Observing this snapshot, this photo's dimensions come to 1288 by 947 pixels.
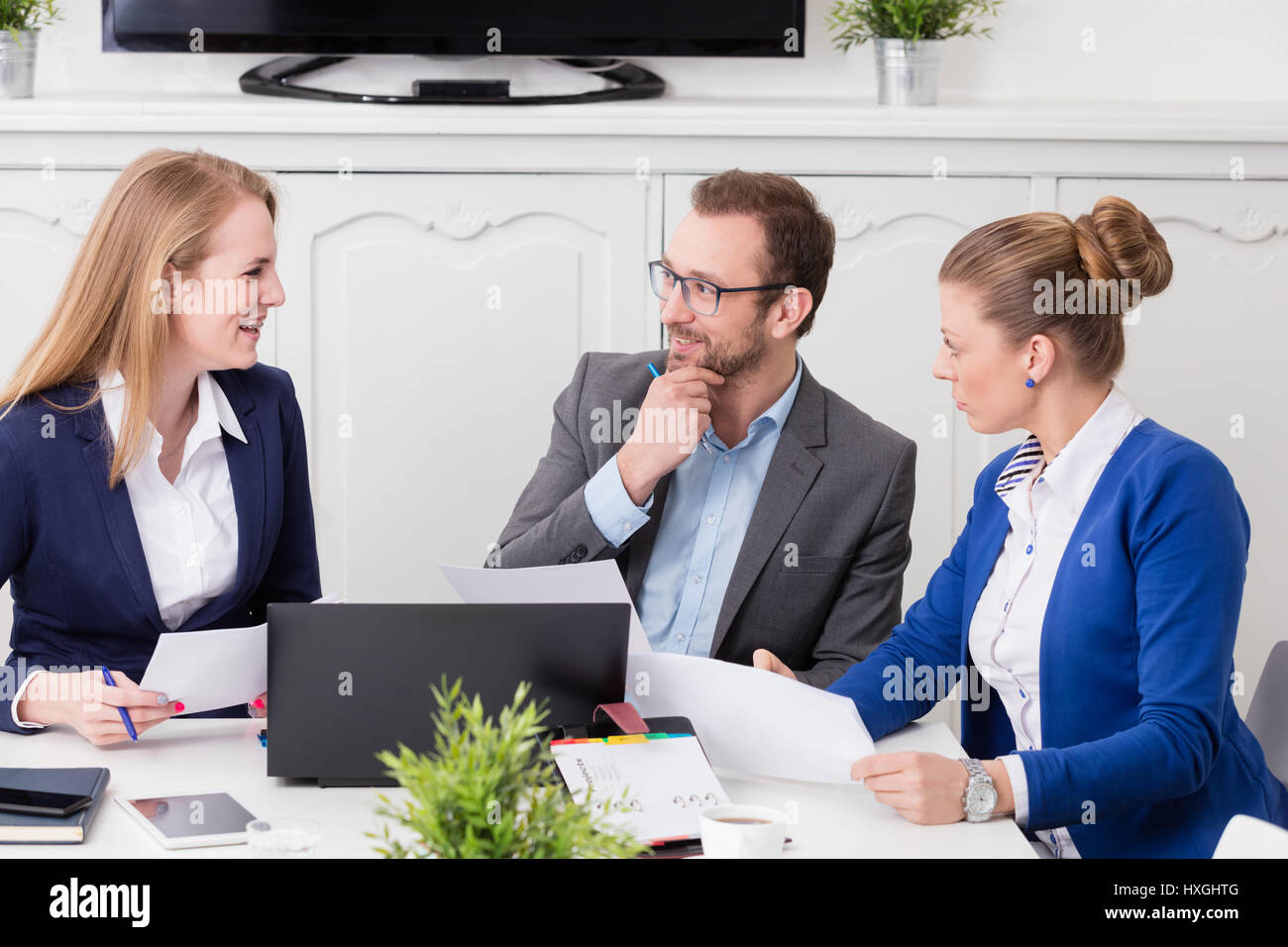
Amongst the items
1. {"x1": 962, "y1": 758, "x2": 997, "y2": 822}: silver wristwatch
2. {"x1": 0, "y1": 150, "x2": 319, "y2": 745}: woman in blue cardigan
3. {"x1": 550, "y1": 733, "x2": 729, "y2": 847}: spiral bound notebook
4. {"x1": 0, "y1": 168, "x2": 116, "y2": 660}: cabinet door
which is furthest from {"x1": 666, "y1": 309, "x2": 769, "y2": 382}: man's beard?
{"x1": 0, "y1": 168, "x2": 116, "y2": 660}: cabinet door

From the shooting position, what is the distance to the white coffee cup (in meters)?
1.12

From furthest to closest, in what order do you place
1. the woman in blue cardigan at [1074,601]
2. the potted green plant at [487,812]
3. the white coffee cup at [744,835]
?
the woman in blue cardigan at [1074,601], the white coffee cup at [744,835], the potted green plant at [487,812]

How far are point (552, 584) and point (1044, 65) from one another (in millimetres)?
2150

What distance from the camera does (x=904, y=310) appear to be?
2.79m

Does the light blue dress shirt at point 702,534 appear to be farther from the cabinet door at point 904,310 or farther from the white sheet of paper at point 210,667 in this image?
the cabinet door at point 904,310

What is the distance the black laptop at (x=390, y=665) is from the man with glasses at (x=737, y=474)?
1.75 feet

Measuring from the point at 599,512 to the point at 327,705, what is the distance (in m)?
0.63

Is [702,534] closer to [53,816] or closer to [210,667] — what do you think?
[210,667]

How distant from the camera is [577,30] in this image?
9.23ft

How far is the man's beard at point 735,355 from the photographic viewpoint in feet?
6.50

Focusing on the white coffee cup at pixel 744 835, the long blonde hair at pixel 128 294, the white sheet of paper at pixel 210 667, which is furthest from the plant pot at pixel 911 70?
the white coffee cup at pixel 744 835

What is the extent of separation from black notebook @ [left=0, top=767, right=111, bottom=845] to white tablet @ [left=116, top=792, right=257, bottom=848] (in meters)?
0.03

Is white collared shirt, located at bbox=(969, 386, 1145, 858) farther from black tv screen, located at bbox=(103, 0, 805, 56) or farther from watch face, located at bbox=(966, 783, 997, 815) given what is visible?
black tv screen, located at bbox=(103, 0, 805, 56)
